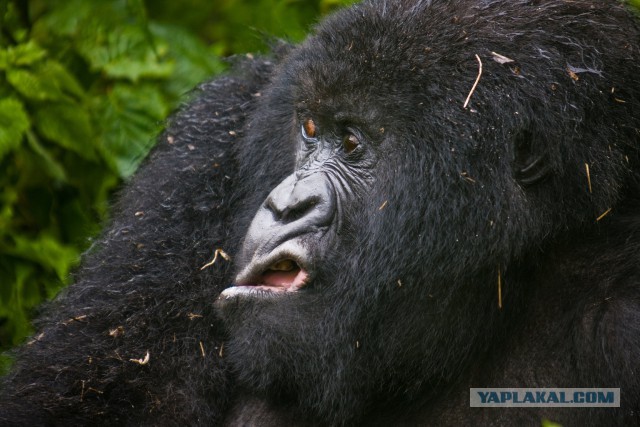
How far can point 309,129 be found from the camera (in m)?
3.94

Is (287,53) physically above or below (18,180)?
above

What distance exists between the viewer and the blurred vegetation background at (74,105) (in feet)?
17.7

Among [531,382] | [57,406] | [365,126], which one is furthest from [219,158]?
[531,382]

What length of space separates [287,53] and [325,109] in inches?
35.4

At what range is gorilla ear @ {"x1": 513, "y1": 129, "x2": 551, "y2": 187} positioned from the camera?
359 centimetres

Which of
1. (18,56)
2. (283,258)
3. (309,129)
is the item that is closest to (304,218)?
(283,258)

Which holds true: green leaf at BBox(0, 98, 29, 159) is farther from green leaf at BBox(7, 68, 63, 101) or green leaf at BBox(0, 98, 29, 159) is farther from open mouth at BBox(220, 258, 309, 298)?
open mouth at BBox(220, 258, 309, 298)

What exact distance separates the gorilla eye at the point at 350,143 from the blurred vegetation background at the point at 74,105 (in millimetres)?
1694

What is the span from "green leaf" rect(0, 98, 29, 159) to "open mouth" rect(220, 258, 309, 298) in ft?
6.84

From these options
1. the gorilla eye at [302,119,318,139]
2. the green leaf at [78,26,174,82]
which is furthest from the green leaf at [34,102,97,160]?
the gorilla eye at [302,119,318,139]

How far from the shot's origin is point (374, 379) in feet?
12.1

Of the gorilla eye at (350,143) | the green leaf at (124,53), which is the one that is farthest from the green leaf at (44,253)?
the gorilla eye at (350,143)

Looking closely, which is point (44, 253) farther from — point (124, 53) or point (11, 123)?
point (124, 53)

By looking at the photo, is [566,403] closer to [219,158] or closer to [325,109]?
[325,109]
